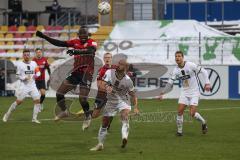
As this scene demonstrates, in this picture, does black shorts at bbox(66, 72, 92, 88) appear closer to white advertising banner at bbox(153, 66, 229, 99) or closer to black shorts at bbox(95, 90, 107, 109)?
black shorts at bbox(95, 90, 107, 109)

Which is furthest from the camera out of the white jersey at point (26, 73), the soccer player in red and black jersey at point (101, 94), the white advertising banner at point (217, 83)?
the white advertising banner at point (217, 83)

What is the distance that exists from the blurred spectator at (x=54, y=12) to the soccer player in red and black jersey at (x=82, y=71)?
965 inches

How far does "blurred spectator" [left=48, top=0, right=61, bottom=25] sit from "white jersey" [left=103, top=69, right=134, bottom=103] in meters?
29.6

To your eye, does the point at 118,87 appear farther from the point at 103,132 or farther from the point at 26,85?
the point at 26,85

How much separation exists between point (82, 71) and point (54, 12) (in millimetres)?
25442

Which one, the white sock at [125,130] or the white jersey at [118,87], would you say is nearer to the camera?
the white sock at [125,130]

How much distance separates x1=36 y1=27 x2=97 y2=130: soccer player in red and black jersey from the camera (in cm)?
1947

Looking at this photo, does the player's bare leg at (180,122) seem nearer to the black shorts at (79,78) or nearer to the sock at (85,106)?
the sock at (85,106)

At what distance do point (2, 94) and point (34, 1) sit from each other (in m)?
10.8

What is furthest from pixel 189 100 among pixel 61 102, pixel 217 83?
pixel 217 83

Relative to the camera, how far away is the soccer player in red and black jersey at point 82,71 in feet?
63.9

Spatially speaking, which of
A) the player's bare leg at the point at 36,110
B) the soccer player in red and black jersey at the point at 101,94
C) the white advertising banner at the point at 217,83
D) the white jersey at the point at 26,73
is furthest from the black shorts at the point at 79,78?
the white advertising banner at the point at 217,83

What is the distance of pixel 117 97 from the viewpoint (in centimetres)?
1506

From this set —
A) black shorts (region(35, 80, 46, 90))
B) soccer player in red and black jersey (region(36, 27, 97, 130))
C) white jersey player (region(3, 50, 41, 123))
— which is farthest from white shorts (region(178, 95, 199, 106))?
black shorts (region(35, 80, 46, 90))
